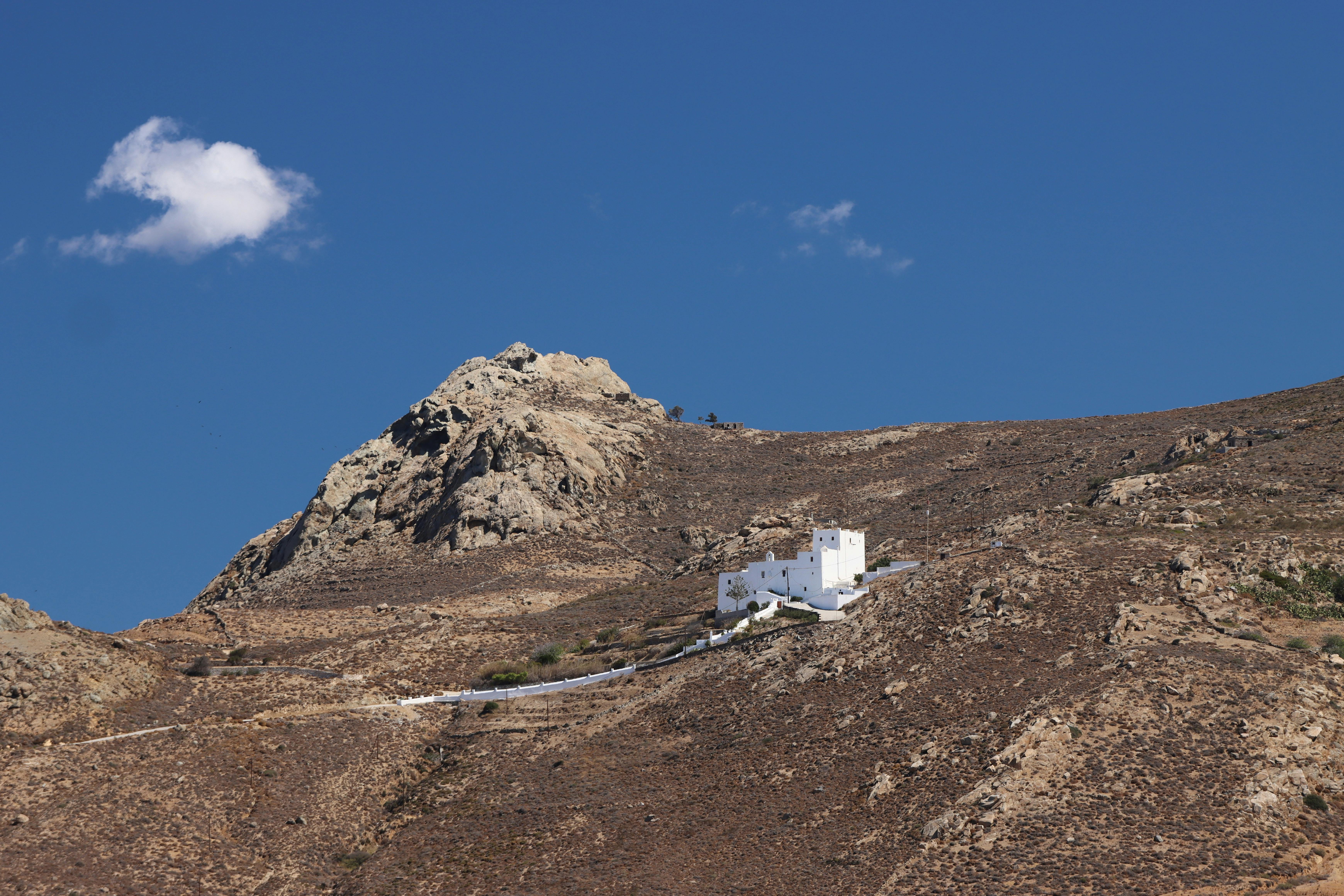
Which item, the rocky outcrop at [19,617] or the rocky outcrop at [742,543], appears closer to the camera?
the rocky outcrop at [19,617]

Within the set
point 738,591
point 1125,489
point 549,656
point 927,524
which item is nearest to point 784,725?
point 738,591

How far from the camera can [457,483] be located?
90375 millimetres

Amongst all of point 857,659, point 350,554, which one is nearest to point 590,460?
point 350,554

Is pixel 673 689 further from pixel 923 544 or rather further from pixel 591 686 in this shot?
pixel 923 544

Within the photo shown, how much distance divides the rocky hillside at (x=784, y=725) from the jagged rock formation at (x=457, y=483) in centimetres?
956

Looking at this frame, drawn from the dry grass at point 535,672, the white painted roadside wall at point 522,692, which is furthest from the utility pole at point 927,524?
the dry grass at point 535,672

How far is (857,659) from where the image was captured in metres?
47.3

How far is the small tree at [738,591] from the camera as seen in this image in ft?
197

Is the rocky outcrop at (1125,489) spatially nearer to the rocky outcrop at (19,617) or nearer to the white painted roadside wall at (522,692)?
the white painted roadside wall at (522,692)

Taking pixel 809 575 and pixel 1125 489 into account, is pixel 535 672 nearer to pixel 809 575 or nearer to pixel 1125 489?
pixel 809 575

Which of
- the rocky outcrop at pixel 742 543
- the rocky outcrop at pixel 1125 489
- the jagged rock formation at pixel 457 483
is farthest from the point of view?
the jagged rock formation at pixel 457 483

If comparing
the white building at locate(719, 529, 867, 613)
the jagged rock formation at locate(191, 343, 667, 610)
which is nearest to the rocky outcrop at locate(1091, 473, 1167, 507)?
the white building at locate(719, 529, 867, 613)

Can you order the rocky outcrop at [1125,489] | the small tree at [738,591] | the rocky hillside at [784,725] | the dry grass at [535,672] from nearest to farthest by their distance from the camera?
the rocky hillside at [784,725]
the dry grass at [535,672]
the small tree at [738,591]
the rocky outcrop at [1125,489]

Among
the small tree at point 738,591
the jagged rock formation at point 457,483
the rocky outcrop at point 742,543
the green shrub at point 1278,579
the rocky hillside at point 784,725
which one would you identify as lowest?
the rocky hillside at point 784,725
